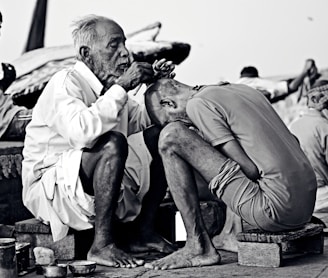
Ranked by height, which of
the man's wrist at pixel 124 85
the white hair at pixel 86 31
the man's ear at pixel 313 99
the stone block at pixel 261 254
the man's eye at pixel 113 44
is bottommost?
the stone block at pixel 261 254

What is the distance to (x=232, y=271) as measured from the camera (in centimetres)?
320

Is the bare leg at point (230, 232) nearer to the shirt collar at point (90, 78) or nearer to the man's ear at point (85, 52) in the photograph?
the shirt collar at point (90, 78)

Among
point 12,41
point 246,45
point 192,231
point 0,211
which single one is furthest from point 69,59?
point 192,231

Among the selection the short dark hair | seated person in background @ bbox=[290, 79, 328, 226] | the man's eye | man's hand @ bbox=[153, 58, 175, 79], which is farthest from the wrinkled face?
the short dark hair

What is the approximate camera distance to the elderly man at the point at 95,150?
3.41 m

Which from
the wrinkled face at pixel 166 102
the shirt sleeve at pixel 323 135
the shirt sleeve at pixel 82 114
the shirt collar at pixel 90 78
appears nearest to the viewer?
the shirt sleeve at pixel 82 114

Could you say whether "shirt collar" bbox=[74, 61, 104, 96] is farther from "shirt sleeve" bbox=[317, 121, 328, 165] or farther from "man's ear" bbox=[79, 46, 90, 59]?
"shirt sleeve" bbox=[317, 121, 328, 165]

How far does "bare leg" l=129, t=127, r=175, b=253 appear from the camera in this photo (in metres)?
3.75

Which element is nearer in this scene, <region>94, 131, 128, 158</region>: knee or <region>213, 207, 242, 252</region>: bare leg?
<region>94, 131, 128, 158</region>: knee

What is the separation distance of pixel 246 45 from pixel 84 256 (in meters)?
4.56

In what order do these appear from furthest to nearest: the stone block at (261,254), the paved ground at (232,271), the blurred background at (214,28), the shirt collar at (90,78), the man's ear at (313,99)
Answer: the blurred background at (214,28)
the man's ear at (313,99)
the shirt collar at (90,78)
the stone block at (261,254)
the paved ground at (232,271)

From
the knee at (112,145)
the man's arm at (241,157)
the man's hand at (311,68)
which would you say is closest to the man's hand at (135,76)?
the knee at (112,145)

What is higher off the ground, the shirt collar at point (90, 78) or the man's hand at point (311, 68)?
the shirt collar at point (90, 78)

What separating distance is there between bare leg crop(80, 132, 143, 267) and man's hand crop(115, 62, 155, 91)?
270mm
